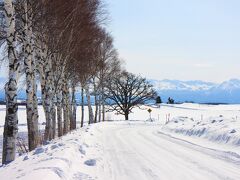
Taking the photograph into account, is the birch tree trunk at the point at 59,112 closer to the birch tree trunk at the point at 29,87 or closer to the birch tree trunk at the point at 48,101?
the birch tree trunk at the point at 48,101

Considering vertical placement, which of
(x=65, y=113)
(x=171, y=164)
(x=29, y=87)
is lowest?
(x=171, y=164)

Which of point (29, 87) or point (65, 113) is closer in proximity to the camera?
point (29, 87)

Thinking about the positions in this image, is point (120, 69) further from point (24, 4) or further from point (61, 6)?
point (24, 4)

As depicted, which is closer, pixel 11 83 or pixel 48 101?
pixel 11 83

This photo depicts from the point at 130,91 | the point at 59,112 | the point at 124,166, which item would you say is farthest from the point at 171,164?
the point at 130,91

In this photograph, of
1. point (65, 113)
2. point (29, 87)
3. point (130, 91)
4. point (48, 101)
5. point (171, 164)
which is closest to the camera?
point (171, 164)

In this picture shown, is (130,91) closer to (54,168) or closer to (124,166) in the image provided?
(124,166)

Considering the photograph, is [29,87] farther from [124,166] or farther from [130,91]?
[130,91]

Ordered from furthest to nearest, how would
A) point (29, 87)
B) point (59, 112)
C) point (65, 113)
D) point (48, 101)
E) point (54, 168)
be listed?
point (65, 113), point (59, 112), point (48, 101), point (29, 87), point (54, 168)

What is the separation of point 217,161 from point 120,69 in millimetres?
45346

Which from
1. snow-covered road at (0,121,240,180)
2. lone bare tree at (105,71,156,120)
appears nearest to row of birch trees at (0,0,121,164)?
snow-covered road at (0,121,240,180)


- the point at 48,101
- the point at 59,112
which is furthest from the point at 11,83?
the point at 59,112

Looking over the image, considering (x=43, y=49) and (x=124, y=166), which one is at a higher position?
(x=43, y=49)

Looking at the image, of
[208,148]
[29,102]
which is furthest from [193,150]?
[29,102]
